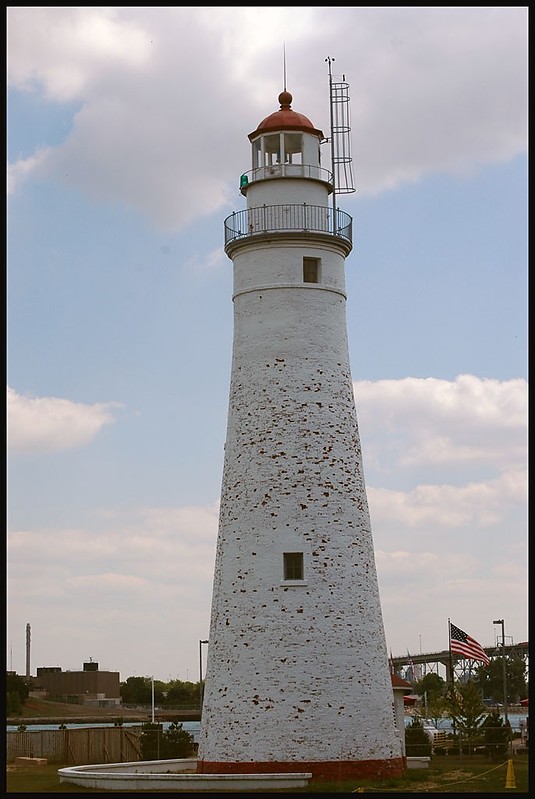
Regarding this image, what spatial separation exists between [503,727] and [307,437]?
59.3 feet

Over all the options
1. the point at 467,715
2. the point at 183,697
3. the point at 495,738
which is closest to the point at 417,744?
the point at 495,738

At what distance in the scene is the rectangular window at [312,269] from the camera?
36.4 meters

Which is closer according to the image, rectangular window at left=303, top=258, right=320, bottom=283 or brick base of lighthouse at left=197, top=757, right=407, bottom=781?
brick base of lighthouse at left=197, top=757, right=407, bottom=781

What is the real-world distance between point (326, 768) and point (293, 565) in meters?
5.15

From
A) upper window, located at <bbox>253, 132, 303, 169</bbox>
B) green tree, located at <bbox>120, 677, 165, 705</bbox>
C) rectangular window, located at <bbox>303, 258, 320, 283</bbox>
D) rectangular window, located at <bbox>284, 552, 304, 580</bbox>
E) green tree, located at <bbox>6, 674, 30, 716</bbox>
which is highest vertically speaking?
upper window, located at <bbox>253, 132, 303, 169</bbox>

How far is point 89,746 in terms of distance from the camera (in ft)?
146

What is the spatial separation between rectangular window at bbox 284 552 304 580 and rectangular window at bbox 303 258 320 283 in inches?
301

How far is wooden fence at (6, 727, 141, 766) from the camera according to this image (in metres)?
44.3

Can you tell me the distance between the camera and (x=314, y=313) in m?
35.9

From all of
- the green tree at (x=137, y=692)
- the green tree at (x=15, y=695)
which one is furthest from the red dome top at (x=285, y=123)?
the green tree at (x=137, y=692)

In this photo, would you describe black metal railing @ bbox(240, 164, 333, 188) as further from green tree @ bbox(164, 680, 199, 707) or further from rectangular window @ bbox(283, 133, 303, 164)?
green tree @ bbox(164, 680, 199, 707)

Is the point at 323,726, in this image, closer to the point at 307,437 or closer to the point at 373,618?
the point at 373,618

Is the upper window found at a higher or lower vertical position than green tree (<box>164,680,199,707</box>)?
higher

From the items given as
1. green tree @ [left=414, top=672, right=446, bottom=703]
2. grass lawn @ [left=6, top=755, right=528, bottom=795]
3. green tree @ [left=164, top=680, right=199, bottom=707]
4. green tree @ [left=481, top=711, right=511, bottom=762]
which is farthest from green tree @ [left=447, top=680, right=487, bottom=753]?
green tree @ [left=414, top=672, right=446, bottom=703]
